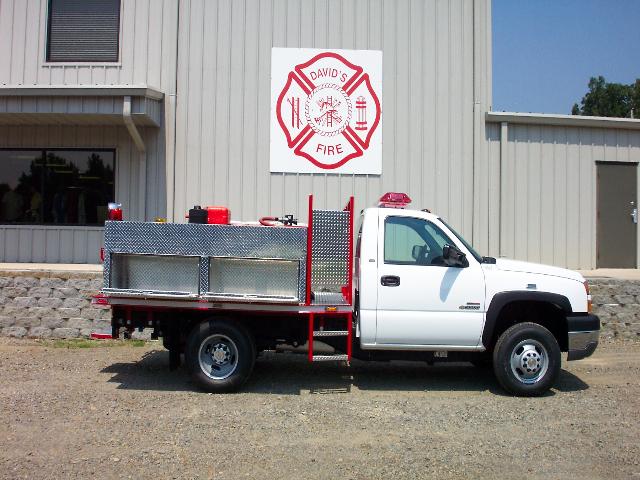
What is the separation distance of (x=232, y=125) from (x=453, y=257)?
620cm

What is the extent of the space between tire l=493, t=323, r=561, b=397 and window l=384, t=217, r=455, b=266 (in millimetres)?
1202

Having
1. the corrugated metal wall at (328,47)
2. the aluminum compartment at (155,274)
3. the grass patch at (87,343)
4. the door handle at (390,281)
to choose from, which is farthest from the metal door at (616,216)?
the grass patch at (87,343)

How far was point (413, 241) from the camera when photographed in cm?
670

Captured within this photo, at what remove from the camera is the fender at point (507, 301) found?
6445 millimetres

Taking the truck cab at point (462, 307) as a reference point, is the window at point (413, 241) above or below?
above

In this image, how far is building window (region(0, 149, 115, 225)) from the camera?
36.4 feet

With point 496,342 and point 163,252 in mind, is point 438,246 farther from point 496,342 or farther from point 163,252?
point 163,252

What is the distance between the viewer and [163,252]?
638 centimetres

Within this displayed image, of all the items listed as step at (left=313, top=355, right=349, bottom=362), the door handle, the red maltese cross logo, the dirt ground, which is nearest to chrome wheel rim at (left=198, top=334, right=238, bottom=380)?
the dirt ground

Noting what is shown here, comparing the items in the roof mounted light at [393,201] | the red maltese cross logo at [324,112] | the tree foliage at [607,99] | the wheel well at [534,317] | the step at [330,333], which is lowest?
the step at [330,333]

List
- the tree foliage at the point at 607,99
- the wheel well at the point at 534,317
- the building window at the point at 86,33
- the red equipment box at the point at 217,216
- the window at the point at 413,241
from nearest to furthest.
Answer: the window at the point at 413,241 → the wheel well at the point at 534,317 → the red equipment box at the point at 217,216 → the building window at the point at 86,33 → the tree foliage at the point at 607,99

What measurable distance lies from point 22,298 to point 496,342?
7.70 meters

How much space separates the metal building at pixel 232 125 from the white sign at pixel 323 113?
177 millimetres

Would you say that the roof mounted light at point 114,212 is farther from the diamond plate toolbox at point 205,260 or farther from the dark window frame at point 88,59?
the dark window frame at point 88,59
